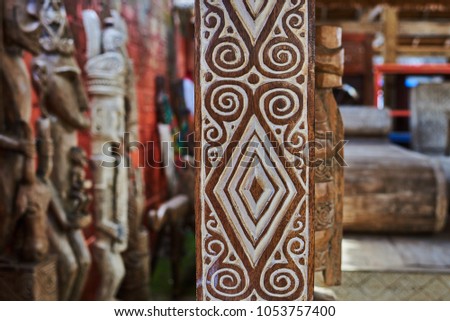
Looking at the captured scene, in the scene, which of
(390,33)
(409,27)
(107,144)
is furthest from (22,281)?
(409,27)

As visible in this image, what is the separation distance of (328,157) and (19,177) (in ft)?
5.34

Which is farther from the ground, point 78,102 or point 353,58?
point 353,58

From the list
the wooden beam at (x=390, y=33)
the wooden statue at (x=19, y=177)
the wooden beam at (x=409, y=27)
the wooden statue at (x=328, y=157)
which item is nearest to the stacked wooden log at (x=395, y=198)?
the wooden statue at (x=328, y=157)

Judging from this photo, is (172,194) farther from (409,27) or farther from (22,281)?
(409,27)

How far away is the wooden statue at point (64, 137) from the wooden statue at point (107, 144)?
41cm

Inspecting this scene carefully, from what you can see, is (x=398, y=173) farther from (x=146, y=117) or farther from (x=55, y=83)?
(x=146, y=117)

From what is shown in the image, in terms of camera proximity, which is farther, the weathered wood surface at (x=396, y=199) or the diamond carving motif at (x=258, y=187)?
the weathered wood surface at (x=396, y=199)

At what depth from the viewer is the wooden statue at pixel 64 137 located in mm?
3021

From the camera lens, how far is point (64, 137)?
10.4 ft

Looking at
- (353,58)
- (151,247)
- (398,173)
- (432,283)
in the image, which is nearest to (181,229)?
(151,247)

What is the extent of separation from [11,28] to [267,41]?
1.73 m

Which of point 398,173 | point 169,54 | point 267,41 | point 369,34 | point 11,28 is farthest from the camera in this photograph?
point 369,34

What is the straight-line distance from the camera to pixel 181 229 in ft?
16.9
